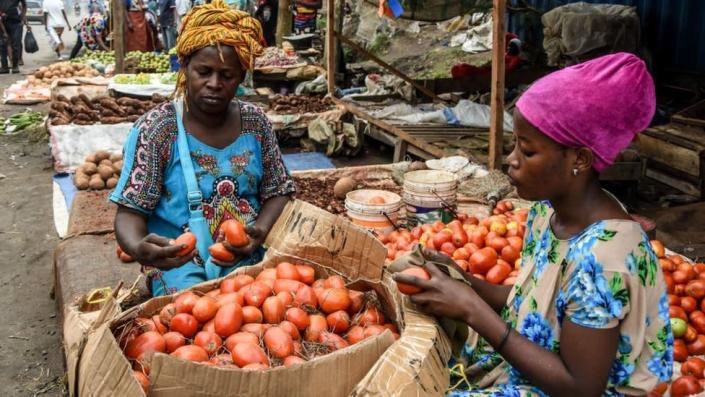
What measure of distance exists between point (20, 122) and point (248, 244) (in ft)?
29.1

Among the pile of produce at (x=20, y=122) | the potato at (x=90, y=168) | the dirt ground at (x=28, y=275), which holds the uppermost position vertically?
the potato at (x=90, y=168)

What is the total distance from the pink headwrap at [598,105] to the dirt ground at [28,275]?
310cm

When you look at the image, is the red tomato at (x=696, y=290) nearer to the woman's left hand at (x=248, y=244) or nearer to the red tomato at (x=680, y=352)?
the red tomato at (x=680, y=352)

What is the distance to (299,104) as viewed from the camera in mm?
8898

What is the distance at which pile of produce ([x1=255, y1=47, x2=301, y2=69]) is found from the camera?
10430 millimetres

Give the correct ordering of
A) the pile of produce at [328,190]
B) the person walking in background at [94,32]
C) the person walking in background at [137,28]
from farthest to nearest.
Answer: the person walking in background at [94,32], the person walking in background at [137,28], the pile of produce at [328,190]

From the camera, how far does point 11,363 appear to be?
12.7 feet

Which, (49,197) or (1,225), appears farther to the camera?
(49,197)

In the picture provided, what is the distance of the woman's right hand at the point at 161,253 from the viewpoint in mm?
2420

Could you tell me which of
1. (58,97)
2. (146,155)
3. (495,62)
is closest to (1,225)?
(58,97)

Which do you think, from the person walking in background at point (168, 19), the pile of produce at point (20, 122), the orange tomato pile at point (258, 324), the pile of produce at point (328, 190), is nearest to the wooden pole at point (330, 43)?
the pile of produce at point (328, 190)

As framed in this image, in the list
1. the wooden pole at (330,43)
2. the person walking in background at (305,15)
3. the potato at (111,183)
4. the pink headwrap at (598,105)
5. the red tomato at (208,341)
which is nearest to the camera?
the pink headwrap at (598,105)

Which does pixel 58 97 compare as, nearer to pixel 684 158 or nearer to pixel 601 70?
pixel 684 158

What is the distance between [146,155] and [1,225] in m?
4.29
